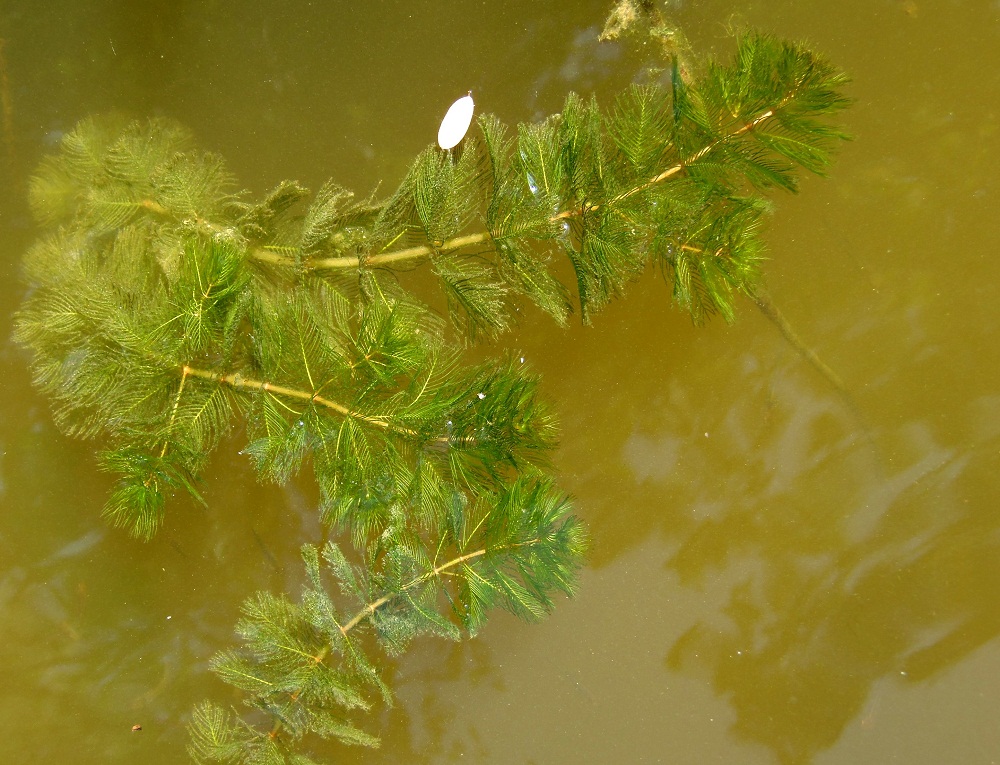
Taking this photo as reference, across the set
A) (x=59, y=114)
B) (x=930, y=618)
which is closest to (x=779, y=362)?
(x=930, y=618)

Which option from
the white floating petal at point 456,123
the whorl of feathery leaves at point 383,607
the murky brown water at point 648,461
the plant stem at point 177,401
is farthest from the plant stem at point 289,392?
the white floating petal at point 456,123

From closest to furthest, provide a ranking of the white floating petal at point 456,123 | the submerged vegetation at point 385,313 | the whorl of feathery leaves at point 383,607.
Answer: the submerged vegetation at point 385,313 → the whorl of feathery leaves at point 383,607 → the white floating petal at point 456,123

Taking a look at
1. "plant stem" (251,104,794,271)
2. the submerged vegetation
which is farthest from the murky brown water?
"plant stem" (251,104,794,271)

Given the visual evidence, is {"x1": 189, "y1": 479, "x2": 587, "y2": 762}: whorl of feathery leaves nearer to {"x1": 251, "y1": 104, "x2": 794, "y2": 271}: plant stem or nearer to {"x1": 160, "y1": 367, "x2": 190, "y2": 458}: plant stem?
{"x1": 160, "y1": 367, "x2": 190, "y2": 458}: plant stem

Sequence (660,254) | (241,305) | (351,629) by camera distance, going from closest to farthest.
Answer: (241,305) → (660,254) → (351,629)

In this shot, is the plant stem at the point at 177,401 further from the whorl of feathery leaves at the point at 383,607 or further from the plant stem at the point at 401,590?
the plant stem at the point at 401,590

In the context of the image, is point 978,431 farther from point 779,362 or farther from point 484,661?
point 484,661
